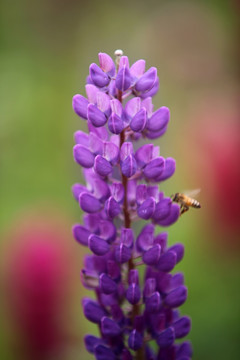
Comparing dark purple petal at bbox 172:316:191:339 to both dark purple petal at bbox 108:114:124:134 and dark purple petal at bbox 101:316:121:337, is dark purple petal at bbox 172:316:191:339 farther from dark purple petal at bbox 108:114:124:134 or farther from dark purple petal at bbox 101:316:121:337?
dark purple petal at bbox 108:114:124:134

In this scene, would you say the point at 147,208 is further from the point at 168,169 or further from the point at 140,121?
the point at 140,121

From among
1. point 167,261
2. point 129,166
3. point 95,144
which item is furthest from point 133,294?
point 95,144

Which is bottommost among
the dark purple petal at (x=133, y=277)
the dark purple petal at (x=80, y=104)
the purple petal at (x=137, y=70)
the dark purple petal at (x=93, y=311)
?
the dark purple petal at (x=93, y=311)

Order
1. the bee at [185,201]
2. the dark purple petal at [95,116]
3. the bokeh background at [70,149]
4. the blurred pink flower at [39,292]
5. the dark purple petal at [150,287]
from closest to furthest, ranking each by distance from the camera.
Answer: the dark purple petal at [95,116] < the dark purple petal at [150,287] < the bee at [185,201] < the blurred pink flower at [39,292] < the bokeh background at [70,149]

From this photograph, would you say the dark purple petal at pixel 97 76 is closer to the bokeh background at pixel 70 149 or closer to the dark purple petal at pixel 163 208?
the dark purple petal at pixel 163 208

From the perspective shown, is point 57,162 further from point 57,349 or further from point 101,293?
point 101,293

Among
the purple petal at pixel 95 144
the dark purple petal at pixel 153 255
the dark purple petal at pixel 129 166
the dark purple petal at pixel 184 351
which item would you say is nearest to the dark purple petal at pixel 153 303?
the dark purple petal at pixel 153 255

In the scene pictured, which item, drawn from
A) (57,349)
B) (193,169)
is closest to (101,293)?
(57,349)
